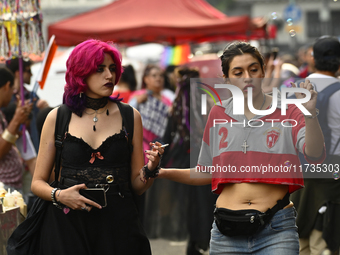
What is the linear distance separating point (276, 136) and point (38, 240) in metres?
1.54

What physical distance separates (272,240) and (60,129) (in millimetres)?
1383

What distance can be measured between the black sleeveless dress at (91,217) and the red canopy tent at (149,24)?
679cm

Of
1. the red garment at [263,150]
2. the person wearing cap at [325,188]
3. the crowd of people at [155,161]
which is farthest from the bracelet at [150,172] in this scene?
the person wearing cap at [325,188]

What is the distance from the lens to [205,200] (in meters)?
5.97

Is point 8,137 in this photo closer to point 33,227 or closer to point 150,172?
point 33,227

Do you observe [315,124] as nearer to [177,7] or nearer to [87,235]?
[87,235]

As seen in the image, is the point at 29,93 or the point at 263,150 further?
the point at 29,93

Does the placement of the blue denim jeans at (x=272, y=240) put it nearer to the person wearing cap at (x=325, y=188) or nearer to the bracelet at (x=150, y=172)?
the bracelet at (x=150, y=172)

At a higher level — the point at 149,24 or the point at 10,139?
the point at 149,24

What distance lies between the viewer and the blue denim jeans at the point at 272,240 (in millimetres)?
2742

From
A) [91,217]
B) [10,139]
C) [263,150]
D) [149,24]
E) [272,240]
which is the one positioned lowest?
[272,240]

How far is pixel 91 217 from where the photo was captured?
117 inches

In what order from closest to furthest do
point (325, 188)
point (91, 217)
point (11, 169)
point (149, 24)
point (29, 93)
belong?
point (91, 217)
point (325, 188)
point (11, 169)
point (29, 93)
point (149, 24)

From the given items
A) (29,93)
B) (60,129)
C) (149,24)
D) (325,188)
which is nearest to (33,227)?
(60,129)
